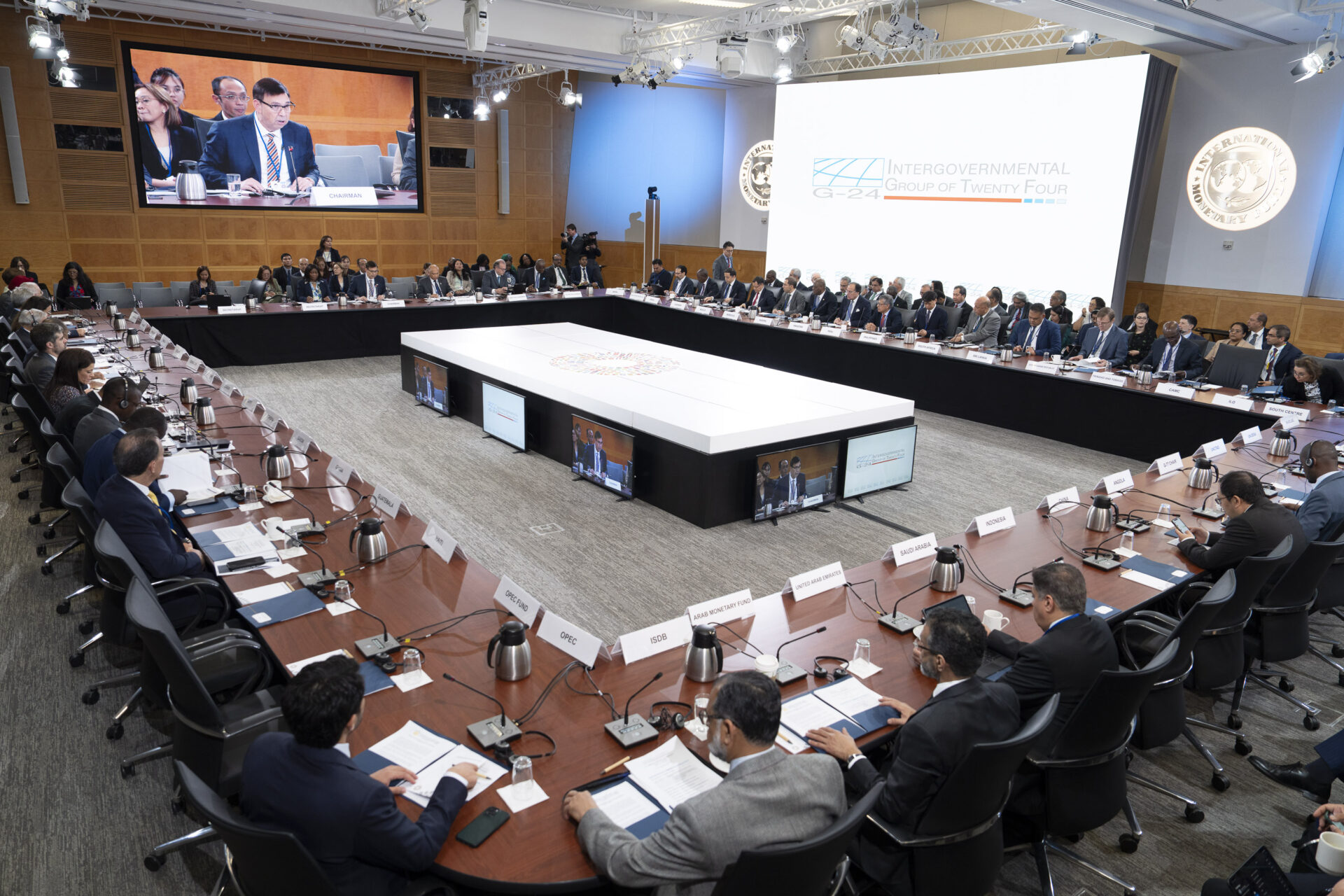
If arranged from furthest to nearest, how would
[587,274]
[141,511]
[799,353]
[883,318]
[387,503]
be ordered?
[587,274]
[883,318]
[799,353]
[387,503]
[141,511]

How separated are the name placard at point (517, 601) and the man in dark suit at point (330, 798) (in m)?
1.08

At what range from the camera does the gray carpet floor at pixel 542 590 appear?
9.62 ft

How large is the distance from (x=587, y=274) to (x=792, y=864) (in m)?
12.7

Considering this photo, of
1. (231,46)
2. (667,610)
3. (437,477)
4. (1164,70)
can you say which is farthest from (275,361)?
(1164,70)

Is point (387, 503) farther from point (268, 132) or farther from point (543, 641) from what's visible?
point (268, 132)

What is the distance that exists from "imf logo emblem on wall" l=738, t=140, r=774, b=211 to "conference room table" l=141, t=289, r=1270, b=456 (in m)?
4.17

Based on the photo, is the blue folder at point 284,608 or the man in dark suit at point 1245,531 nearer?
the blue folder at point 284,608

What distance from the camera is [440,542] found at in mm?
3682

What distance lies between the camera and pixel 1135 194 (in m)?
9.94

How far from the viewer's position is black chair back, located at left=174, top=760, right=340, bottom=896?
1.72 meters

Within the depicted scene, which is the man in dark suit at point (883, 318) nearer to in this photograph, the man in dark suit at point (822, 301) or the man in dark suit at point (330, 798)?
the man in dark suit at point (822, 301)

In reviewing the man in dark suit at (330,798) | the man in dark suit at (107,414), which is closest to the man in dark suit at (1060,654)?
the man in dark suit at (330,798)

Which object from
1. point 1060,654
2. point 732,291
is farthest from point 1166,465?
point 732,291

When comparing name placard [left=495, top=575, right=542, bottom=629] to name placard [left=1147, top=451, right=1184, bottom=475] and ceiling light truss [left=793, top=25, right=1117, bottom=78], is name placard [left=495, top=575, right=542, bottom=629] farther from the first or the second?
ceiling light truss [left=793, top=25, right=1117, bottom=78]
